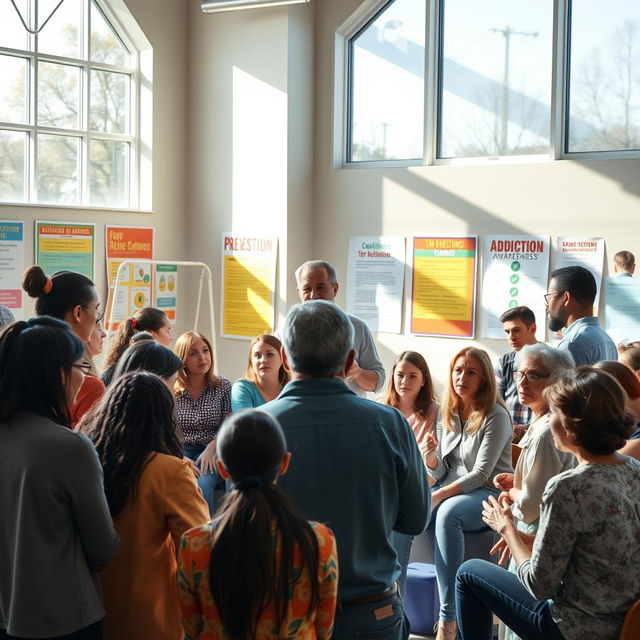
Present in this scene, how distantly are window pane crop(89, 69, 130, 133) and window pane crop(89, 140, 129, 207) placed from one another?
0.44ft

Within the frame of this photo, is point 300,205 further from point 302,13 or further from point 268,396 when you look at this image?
point 268,396

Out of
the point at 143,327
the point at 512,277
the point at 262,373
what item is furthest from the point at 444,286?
the point at 143,327

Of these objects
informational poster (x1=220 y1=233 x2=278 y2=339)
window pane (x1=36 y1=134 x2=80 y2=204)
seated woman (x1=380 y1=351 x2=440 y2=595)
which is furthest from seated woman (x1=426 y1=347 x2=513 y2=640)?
window pane (x1=36 y1=134 x2=80 y2=204)

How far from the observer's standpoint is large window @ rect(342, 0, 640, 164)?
19.1 feet

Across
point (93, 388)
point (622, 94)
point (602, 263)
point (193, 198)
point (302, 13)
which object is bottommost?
point (93, 388)

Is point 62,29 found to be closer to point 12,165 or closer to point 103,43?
point 103,43

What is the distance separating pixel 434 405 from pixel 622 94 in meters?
2.72

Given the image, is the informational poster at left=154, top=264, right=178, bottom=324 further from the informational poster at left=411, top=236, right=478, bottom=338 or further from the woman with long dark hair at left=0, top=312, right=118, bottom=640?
the woman with long dark hair at left=0, top=312, right=118, bottom=640

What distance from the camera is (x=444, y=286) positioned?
6418 mm

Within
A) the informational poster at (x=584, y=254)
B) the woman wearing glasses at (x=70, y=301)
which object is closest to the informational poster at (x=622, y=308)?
the informational poster at (x=584, y=254)

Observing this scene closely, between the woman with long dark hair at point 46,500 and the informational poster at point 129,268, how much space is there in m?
4.72

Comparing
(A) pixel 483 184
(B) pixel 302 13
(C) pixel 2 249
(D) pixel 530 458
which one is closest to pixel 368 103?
(B) pixel 302 13

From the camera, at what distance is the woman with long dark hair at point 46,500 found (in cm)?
199

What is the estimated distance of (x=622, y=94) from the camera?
5777 millimetres
